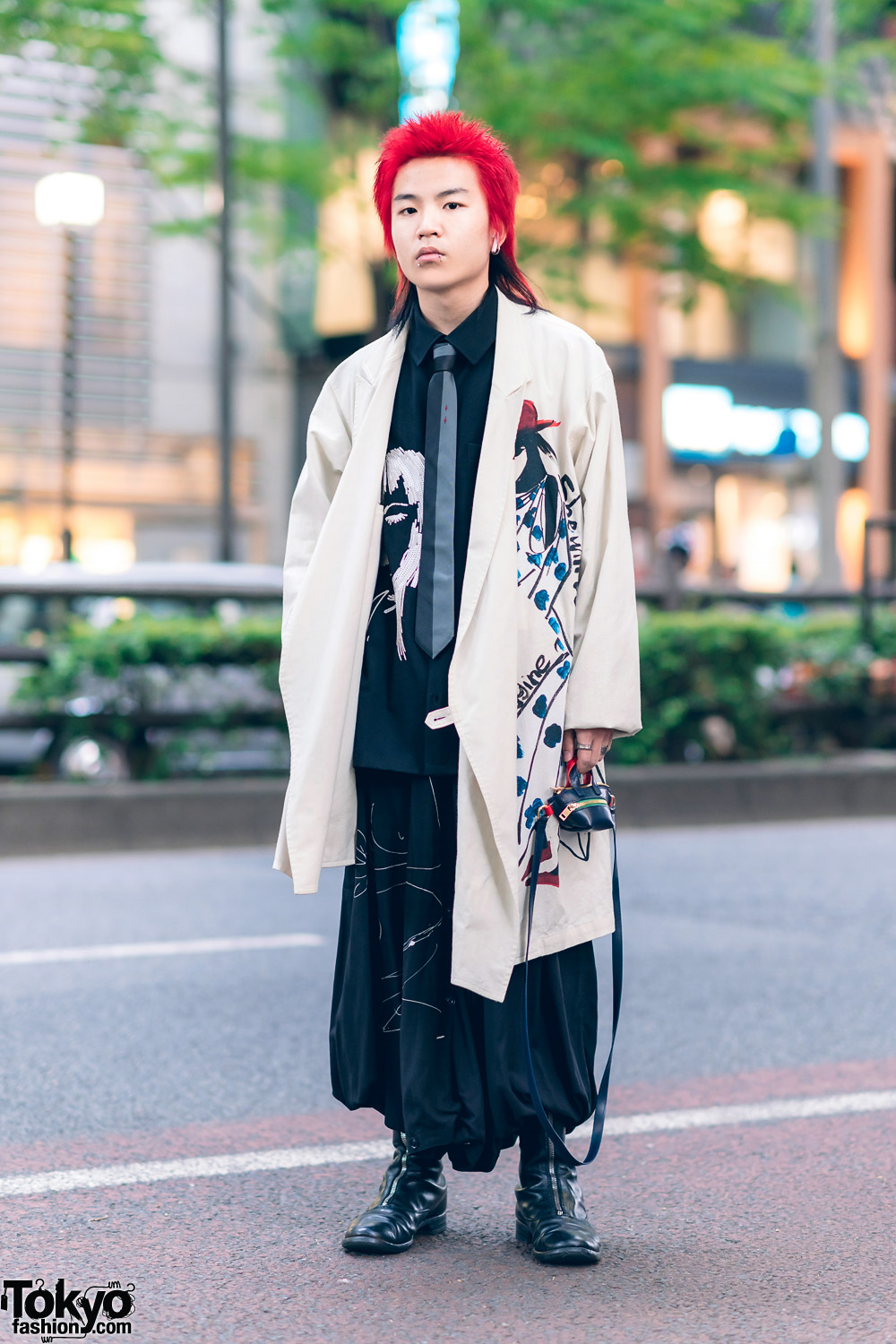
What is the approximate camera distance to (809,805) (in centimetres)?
1006

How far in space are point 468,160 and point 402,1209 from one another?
1939 millimetres

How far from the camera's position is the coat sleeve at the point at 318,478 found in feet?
10.4

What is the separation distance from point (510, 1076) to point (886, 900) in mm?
4511

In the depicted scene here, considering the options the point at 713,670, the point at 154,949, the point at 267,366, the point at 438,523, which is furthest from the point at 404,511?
the point at 267,366

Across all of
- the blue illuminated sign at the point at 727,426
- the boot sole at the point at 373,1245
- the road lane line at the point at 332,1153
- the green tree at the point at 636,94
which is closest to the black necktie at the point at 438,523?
the boot sole at the point at 373,1245

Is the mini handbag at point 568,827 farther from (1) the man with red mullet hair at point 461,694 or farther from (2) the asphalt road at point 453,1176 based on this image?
(2) the asphalt road at point 453,1176

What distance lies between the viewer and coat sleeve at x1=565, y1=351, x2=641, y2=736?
10.1 feet

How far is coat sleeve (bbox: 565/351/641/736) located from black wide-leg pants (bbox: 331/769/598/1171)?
0.31 metres

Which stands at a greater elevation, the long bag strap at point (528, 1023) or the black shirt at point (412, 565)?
the black shirt at point (412, 565)

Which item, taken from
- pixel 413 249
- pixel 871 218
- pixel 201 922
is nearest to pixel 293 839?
pixel 413 249

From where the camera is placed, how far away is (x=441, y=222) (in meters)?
3.05

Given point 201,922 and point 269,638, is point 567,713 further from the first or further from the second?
point 269,638

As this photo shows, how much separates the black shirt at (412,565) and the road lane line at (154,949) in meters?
3.15

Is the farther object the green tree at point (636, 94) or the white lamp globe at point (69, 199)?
the green tree at point (636, 94)
